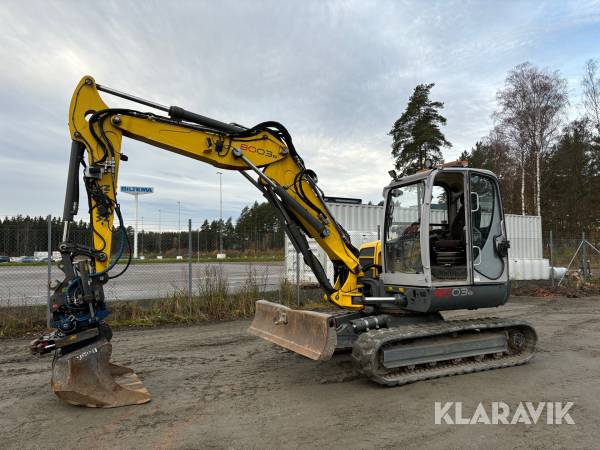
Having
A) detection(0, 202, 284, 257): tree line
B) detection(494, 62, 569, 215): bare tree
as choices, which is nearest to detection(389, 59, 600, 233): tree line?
detection(494, 62, 569, 215): bare tree

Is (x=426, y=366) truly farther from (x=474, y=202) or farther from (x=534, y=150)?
(x=534, y=150)

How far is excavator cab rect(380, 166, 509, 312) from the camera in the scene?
5762mm

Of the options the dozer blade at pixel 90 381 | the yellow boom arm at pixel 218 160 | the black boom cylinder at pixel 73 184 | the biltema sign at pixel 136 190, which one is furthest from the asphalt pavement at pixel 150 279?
the biltema sign at pixel 136 190

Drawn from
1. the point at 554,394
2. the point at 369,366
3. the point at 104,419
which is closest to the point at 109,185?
the point at 104,419

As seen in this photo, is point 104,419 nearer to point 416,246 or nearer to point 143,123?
point 143,123

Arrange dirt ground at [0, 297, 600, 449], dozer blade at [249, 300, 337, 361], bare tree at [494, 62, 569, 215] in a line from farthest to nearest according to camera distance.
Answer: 1. bare tree at [494, 62, 569, 215]
2. dozer blade at [249, 300, 337, 361]
3. dirt ground at [0, 297, 600, 449]

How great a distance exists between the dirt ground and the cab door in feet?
4.35

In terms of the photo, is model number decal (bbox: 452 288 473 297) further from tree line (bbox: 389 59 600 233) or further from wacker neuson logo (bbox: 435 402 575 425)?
tree line (bbox: 389 59 600 233)

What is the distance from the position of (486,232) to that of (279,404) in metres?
3.71

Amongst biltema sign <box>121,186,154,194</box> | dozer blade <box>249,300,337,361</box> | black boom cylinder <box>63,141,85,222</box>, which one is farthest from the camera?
biltema sign <box>121,186,154,194</box>

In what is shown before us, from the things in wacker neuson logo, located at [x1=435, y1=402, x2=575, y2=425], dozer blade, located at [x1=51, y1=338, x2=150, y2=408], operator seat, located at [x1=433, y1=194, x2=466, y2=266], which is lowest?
wacker neuson logo, located at [x1=435, y1=402, x2=575, y2=425]

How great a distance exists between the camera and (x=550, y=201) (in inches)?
1404

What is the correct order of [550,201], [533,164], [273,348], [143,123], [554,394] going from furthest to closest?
1. [550,201]
2. [533,164]
3. [273,348]
4. [143,123]
5. [554,394]

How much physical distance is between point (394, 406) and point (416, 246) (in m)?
2.16
